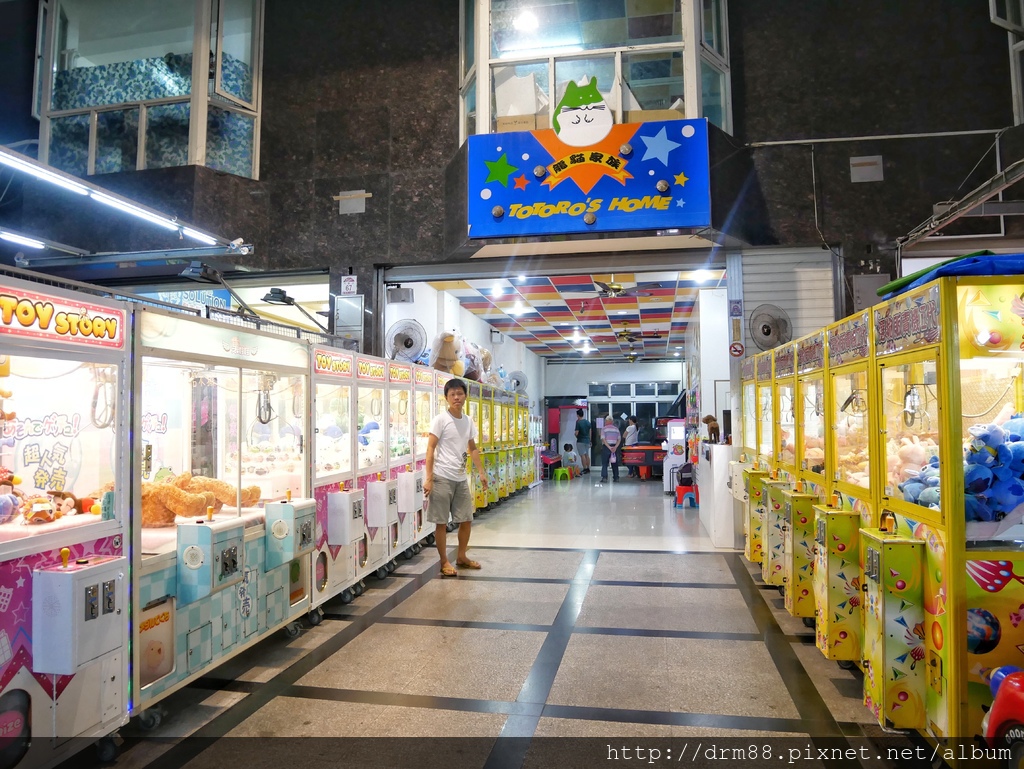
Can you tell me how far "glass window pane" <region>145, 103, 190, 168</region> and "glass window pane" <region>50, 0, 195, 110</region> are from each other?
0.22 meters

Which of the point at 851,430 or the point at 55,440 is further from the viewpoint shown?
the point at 851,430

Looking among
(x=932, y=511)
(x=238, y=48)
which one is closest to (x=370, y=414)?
(x=932, y=511)

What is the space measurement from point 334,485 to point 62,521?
7.57ft

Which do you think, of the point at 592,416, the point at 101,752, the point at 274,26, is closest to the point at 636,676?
the point at 101,752

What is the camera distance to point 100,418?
3.04 m

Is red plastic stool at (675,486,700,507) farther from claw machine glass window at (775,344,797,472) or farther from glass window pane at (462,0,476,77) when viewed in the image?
glass window pane at (462,0,476,77)

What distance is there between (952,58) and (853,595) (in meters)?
6.93

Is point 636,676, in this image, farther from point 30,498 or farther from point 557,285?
point 557,285

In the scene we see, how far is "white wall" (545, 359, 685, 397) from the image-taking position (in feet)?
72.9

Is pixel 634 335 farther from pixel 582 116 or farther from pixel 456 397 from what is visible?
pixel 456 397

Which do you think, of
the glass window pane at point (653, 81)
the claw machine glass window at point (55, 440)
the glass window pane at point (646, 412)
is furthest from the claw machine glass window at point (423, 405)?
the glass window pane at point (646, 412)

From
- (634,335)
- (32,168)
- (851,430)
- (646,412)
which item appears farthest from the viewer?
(646,412)

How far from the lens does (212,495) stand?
13.4ft

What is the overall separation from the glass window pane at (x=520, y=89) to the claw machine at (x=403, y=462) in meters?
3.07
